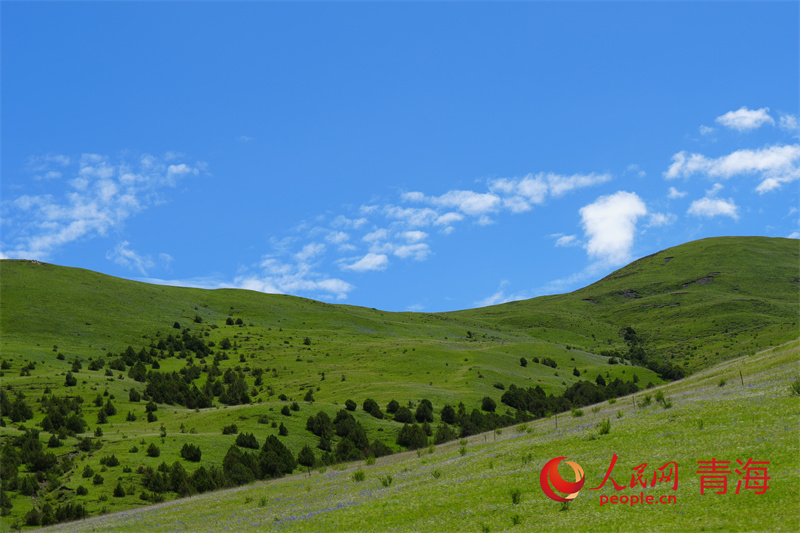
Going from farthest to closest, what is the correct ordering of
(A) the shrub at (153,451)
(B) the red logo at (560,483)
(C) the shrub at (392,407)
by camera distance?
(C) the shrub at (392,407), (A) the shrub at (153,451), (B) the red logo at (560,483)

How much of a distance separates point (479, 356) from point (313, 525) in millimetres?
85760

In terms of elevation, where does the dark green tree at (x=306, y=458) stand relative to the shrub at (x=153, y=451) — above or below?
below

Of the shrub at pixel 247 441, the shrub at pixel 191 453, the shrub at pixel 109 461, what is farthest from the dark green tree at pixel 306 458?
the shrub at pixel 109 461

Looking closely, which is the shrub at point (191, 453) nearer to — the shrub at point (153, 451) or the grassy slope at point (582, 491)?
the shrub at point (153, 451)

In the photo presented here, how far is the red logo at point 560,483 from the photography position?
20641mm

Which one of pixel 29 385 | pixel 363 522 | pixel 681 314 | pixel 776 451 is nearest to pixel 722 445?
pixel 776 451

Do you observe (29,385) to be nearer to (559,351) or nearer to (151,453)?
(151,453)

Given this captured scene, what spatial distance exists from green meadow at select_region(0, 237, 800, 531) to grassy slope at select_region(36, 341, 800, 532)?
0.39 feet

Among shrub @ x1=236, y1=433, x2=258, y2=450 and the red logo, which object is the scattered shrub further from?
the red logo

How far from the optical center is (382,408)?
7475cm

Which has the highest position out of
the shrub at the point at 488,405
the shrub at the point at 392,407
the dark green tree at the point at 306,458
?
the shrub at the point at 392,407

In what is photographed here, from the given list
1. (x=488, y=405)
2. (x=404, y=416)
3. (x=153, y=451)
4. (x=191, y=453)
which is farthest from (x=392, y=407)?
(x=153, y=451)

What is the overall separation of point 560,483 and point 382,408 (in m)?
54.5

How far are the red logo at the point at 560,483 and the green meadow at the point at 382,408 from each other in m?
0.45
